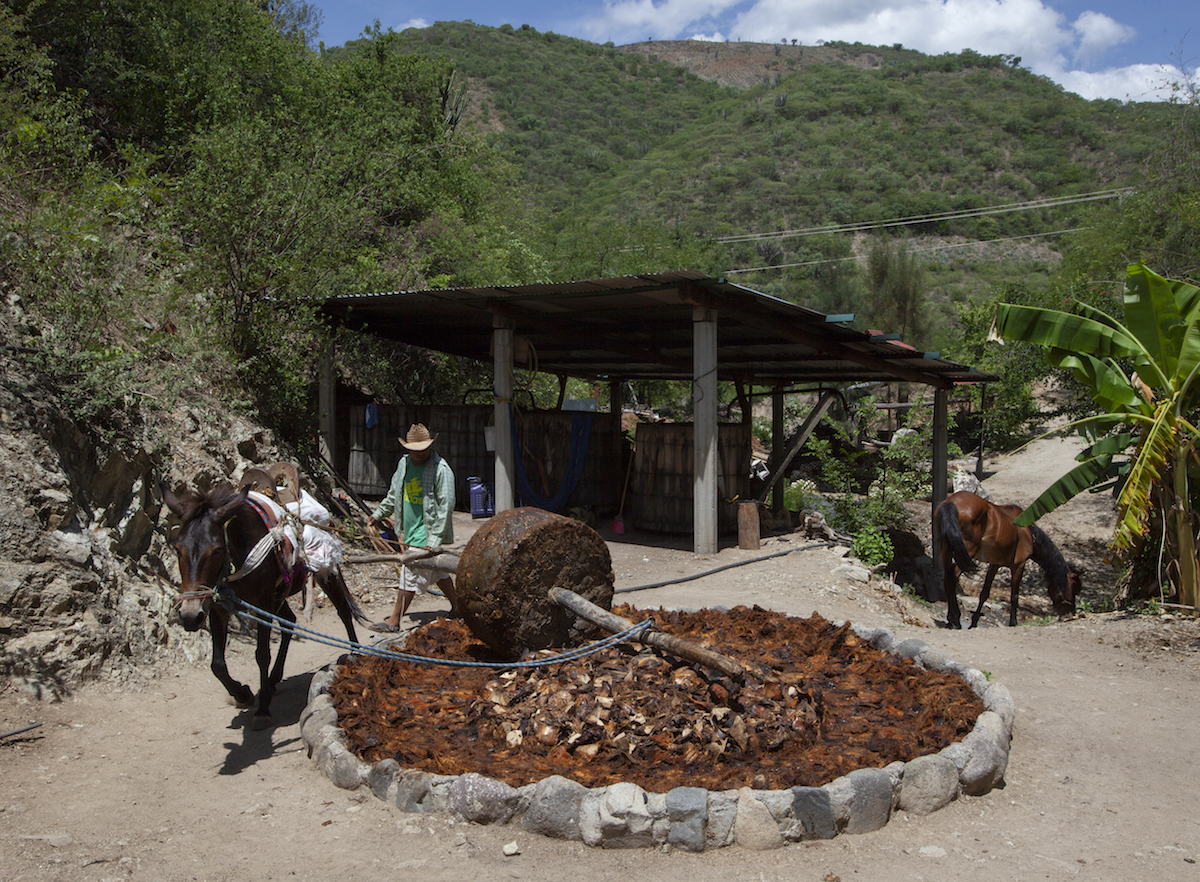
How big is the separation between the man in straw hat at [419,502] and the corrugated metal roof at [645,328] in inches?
123

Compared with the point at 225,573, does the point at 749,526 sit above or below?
below

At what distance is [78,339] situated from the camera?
24.0 feet

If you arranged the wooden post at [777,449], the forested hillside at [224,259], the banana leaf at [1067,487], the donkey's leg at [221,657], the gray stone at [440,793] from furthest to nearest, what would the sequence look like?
the wooden post at [777,449] < the banana leaf at [1067,487] < the forested hillside at [224,259] < the donkey's leg at [221,657] < the gray stone at [440,793]

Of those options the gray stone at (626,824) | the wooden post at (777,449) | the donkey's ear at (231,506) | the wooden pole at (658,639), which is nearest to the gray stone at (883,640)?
the wooden pole at (658,639)

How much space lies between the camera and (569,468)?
1306 centimetres

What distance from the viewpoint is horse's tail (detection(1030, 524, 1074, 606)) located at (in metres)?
10.8

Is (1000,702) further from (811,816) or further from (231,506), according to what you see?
(231,506)

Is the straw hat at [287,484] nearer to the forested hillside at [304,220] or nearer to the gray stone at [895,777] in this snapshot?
the forested hillside at [304,220]

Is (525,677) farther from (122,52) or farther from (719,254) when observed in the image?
(719,254)

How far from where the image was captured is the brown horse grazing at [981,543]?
387 inches

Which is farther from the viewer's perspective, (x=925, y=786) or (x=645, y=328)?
(x=645, y=328)

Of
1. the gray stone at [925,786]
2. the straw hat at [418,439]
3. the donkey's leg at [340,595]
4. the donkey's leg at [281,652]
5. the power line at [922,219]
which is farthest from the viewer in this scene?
the power line at [922,219]

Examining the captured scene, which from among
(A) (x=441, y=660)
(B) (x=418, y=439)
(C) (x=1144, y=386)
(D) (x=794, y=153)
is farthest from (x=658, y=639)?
(D) (x=794, y=153)

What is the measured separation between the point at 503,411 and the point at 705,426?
2.98 metres
